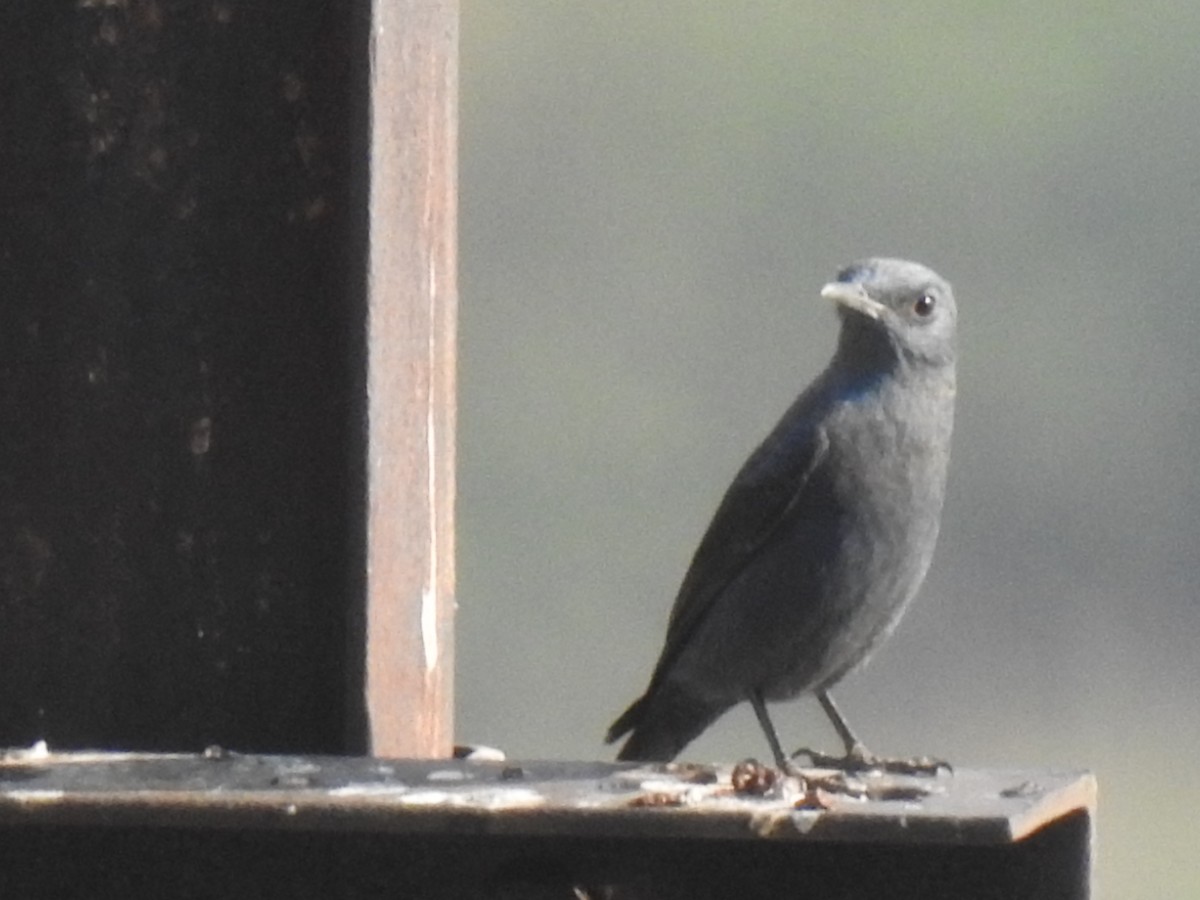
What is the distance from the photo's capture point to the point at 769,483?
1047 cm

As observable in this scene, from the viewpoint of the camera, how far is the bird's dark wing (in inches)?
410

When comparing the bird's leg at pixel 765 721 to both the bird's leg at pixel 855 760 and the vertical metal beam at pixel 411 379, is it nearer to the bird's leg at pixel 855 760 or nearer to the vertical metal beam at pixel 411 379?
the bird's leg at pixel 855 760

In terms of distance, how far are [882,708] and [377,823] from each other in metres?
25.8

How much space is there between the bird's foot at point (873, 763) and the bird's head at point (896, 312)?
3.94ft

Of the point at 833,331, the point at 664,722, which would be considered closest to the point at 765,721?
the point at 664,722

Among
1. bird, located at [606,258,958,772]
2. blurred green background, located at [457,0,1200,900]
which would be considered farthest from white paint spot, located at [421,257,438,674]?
blurred green background, located at [457,0,1200,900]

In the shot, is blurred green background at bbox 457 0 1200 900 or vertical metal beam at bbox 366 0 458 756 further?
blurred green background at bbox 457 0 1200 900

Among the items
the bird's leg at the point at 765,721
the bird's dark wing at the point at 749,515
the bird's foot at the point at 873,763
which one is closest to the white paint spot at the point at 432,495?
the bird's foot at the point at 873,763

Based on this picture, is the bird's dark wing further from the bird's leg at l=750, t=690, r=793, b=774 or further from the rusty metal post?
the rusty metal post

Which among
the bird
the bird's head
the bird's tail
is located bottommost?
the bird's tail

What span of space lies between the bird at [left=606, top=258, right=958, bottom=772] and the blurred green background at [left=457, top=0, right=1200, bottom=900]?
16.3m

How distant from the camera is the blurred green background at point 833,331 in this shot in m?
30.7

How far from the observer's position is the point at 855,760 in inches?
373

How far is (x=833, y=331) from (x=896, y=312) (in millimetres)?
27992
